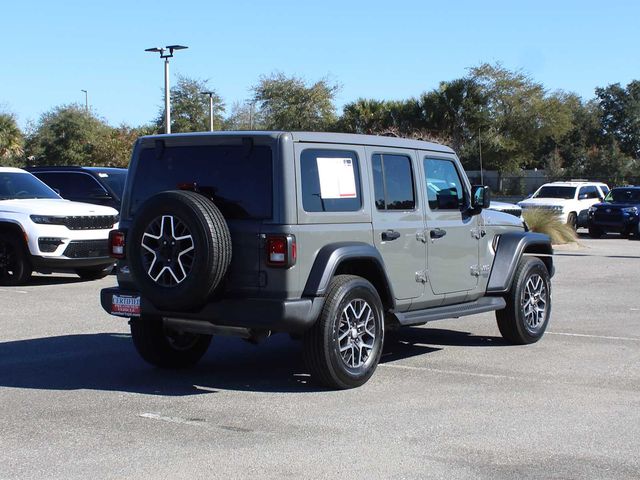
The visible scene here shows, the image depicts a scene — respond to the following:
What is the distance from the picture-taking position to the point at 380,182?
26.8 feet

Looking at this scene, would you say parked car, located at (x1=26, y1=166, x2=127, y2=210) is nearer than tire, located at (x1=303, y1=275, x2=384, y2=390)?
No

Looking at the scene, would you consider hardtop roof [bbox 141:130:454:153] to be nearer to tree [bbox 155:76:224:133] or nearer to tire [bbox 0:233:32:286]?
tire [bbox 0:233:32:286]

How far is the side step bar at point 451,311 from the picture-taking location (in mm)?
8270

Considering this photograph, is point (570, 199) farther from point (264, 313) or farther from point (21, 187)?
point (264, 313)

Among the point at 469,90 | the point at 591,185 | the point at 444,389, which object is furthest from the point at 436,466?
the point at 469,90

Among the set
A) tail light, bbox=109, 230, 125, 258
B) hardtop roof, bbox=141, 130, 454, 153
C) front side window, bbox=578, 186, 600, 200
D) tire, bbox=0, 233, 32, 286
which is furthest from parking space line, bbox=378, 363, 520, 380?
front side window, bbox=578, 186, 600, 200

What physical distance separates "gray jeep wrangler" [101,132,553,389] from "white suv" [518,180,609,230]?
883 inches

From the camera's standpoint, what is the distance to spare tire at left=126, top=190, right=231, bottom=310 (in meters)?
7.04

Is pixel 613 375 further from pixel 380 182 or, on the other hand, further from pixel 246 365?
pixel 246 365

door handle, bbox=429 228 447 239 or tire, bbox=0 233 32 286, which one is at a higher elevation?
door handle, bbox=429 228 447 239

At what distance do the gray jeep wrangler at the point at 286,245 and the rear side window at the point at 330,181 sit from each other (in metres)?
0.01

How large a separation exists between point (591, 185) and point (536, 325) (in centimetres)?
2447

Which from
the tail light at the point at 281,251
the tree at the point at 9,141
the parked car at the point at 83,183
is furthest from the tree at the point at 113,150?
the tail light at the point at 281,251

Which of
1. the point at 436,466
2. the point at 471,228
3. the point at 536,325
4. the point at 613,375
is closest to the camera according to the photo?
the point at 436,466
